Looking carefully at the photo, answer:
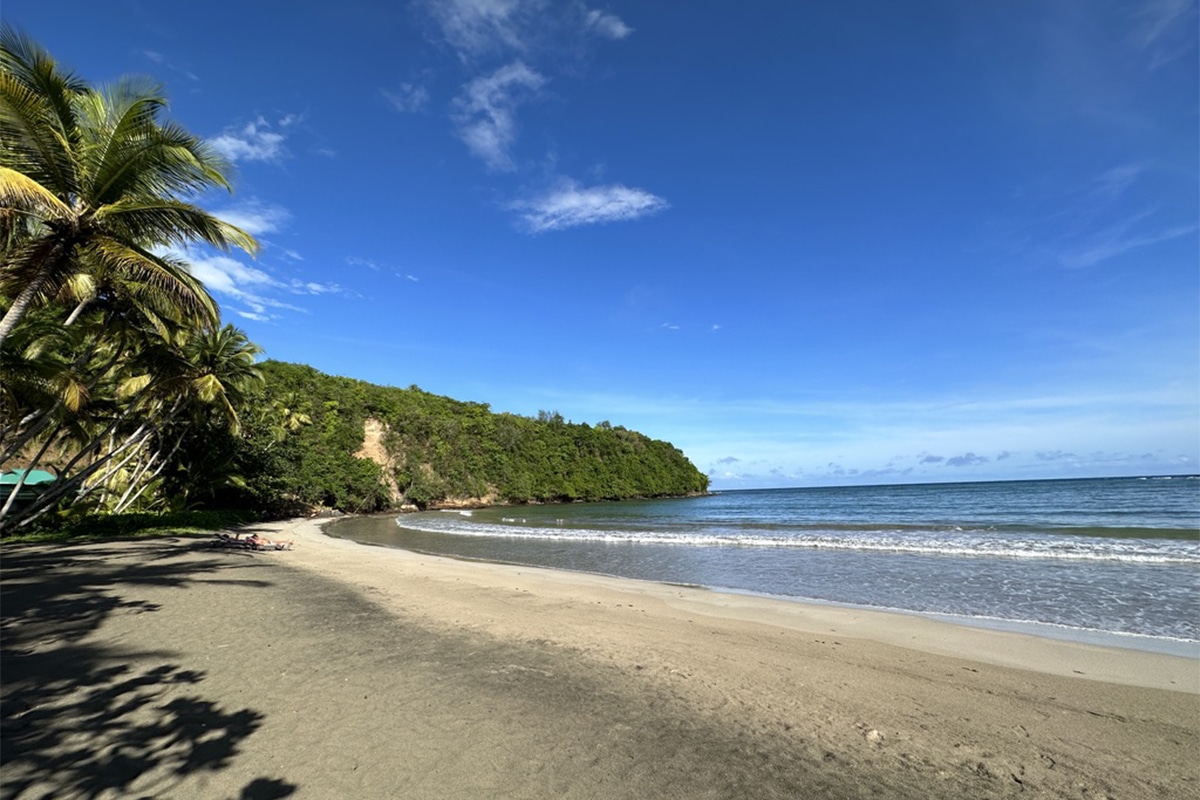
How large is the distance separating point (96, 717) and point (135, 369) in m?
19.8

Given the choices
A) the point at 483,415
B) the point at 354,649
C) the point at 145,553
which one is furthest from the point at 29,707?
the point at 483,415

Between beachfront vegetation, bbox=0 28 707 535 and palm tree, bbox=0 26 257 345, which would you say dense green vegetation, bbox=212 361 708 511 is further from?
palm tree, bbox=0 26 257 345

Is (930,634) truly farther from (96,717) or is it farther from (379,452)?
(379,452)

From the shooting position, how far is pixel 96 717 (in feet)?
13.6

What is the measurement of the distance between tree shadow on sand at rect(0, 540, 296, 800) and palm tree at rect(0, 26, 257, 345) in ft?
12.7

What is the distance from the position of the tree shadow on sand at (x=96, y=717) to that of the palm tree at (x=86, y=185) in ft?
12.7

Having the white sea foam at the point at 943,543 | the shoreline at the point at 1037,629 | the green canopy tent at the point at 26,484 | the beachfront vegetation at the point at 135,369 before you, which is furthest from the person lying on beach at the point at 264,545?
the green canopy tent at the point at 26,484

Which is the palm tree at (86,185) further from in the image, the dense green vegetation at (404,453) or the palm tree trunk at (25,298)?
the dense green vegetation at (404,453)

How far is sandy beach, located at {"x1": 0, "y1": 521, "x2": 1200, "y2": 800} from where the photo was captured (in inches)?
137

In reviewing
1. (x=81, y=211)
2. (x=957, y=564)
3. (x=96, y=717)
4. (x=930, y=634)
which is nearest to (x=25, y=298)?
(x=81, y=211)

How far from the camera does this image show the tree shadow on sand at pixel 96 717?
332cm

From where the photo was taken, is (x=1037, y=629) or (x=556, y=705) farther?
(x=1037, y=629)

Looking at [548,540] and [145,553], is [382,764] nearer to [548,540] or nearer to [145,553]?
[145,553]

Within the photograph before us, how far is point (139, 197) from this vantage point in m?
8.74
